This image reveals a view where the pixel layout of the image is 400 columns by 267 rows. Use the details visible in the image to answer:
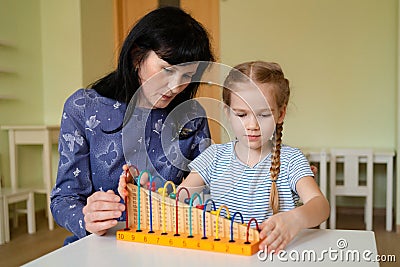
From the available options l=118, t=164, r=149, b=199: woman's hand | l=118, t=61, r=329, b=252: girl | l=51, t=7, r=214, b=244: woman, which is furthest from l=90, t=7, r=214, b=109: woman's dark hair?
l=118, t=164, r=149, b=199: woman's hand

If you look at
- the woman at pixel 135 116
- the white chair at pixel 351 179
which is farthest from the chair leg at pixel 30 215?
the woman at pixel 135 116

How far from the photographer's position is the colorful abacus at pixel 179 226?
720 mm

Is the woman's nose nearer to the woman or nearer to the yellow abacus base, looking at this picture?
the woman

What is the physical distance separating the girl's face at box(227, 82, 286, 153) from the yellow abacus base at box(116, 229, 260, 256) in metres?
0.24

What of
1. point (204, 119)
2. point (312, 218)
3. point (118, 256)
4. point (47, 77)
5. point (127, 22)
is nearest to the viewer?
point (118, 256)

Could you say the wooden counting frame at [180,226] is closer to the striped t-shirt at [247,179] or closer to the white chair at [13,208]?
the striped t-shirt at [247,179]

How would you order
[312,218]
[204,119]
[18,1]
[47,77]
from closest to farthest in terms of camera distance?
[312,218], [204,119], [18,1], [47,77]

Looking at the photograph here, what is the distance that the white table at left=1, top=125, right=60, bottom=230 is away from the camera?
3.06 metres

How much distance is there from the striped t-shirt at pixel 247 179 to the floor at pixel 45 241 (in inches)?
59.0

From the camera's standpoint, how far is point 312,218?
0.81m

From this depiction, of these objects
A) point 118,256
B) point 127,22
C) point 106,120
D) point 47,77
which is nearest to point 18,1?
point 47,77

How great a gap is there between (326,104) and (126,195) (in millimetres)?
2801

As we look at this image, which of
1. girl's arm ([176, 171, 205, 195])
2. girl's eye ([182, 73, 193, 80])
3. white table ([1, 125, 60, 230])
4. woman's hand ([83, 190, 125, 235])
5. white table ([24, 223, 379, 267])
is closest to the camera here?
white table ([24, 223, 379, 267])

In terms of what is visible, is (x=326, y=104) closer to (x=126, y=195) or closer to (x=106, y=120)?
(x=106, y=120)
